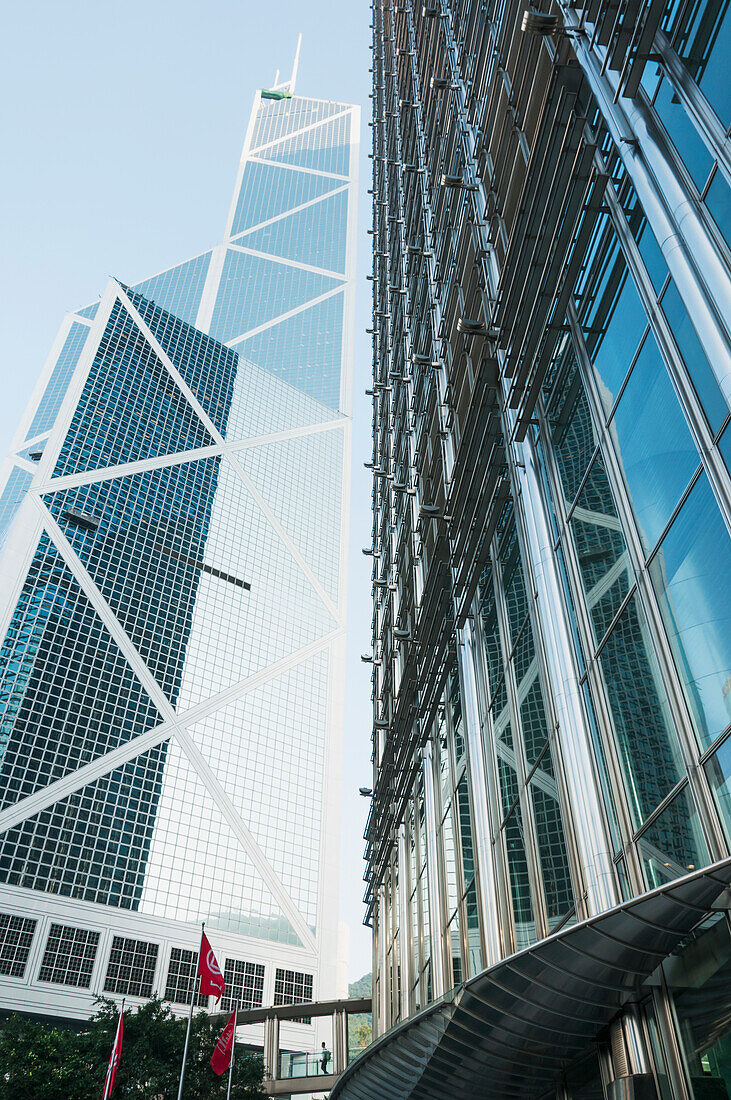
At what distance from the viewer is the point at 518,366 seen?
17500 millimetres

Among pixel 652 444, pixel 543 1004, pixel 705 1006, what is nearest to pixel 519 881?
pixel 543 1004

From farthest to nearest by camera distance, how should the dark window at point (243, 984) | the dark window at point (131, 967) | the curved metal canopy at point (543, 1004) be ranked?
the dark window at point (243, 984), the dark window at point (131, 967), the curved metal canopy at point (543, 1004)

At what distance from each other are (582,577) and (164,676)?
3367 inches

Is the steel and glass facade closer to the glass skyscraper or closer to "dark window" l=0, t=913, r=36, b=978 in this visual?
"dark window" l=0, t=913, r=36, b=978

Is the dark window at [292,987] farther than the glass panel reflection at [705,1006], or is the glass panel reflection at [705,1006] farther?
the dark window at [292,987]

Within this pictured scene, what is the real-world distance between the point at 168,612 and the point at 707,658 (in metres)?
92.7

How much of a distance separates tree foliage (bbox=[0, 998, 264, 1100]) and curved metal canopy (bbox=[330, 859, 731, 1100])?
13541mm

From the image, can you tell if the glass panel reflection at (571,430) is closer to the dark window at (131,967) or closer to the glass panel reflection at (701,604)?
the glass panel reflection at (701,604)

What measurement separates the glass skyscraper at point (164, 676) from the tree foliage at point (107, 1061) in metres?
42.3

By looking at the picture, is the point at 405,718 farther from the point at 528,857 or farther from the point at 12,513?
the point at 12,513

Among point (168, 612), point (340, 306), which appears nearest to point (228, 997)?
point (168, 612)

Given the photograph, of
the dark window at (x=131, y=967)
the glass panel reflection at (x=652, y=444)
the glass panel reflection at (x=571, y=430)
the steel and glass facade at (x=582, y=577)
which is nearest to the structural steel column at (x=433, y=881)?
the steel and glass facade at (x=582, y=577)

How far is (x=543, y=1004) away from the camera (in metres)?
12.6

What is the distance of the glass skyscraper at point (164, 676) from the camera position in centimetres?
7731
